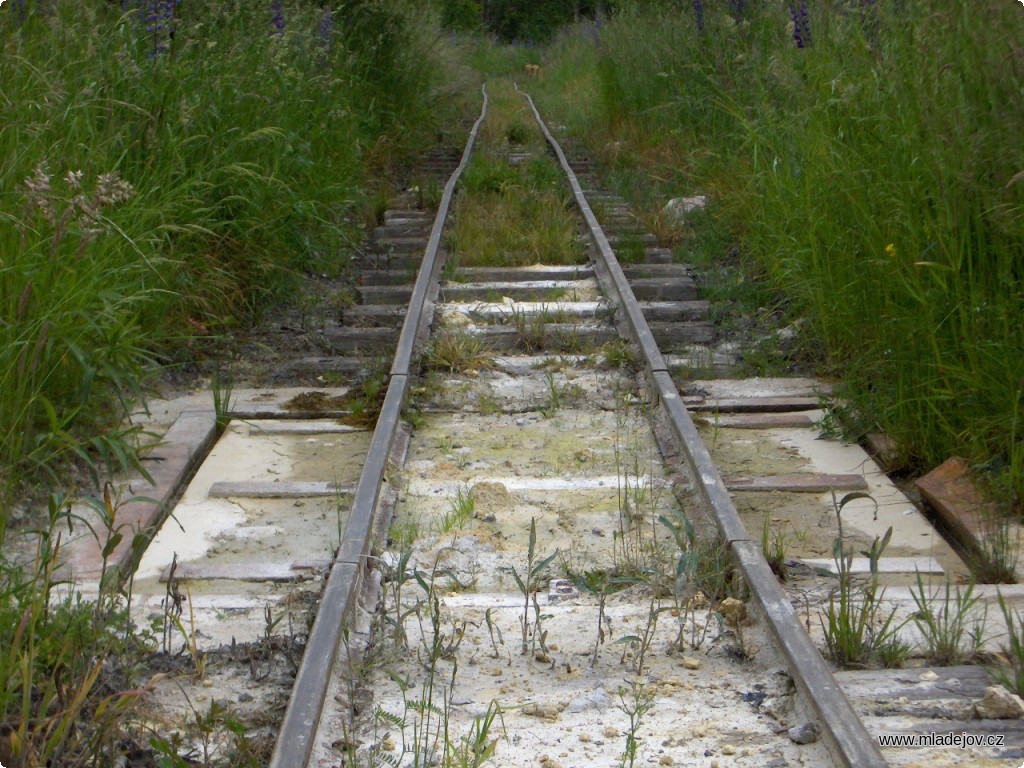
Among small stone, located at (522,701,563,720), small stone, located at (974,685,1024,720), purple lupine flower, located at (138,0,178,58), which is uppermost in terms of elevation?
purple lupine flower, located at (138,0,178,58)

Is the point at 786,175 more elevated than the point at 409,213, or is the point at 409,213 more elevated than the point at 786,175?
the point at 786,175

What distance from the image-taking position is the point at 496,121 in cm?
1580

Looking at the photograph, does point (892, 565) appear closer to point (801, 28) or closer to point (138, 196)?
point (138, 196)

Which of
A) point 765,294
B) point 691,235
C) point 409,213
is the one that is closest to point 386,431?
point 765,294

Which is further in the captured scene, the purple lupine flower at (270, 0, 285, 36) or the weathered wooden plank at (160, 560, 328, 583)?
the purple lupine flower at (270, 0, 285, 36)

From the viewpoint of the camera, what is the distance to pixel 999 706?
2.69 meters

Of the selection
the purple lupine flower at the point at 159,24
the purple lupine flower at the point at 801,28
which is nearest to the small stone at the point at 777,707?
the purple lupine flower at the point at 159,24

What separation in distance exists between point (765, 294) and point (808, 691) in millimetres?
Answer: 4272

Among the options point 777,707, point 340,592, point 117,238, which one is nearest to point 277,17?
point 117,238

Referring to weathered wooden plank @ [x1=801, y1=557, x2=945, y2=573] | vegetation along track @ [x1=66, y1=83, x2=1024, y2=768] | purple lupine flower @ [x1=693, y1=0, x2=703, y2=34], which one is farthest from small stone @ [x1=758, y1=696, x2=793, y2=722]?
purple lupine flower @ [x1=693, y1=0, x2=703, y2=34]

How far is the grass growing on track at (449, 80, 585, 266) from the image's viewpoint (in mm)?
7855

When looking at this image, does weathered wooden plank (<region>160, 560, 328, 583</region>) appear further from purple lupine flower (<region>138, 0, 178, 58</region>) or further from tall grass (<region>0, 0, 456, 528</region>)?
purple lupine flower (<region>138, 0, 178, 58</region>)

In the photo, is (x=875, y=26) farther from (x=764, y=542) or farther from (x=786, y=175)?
(x=764, y=542)

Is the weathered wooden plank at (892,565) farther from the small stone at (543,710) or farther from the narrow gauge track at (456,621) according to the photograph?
the small stone at (543,710)
